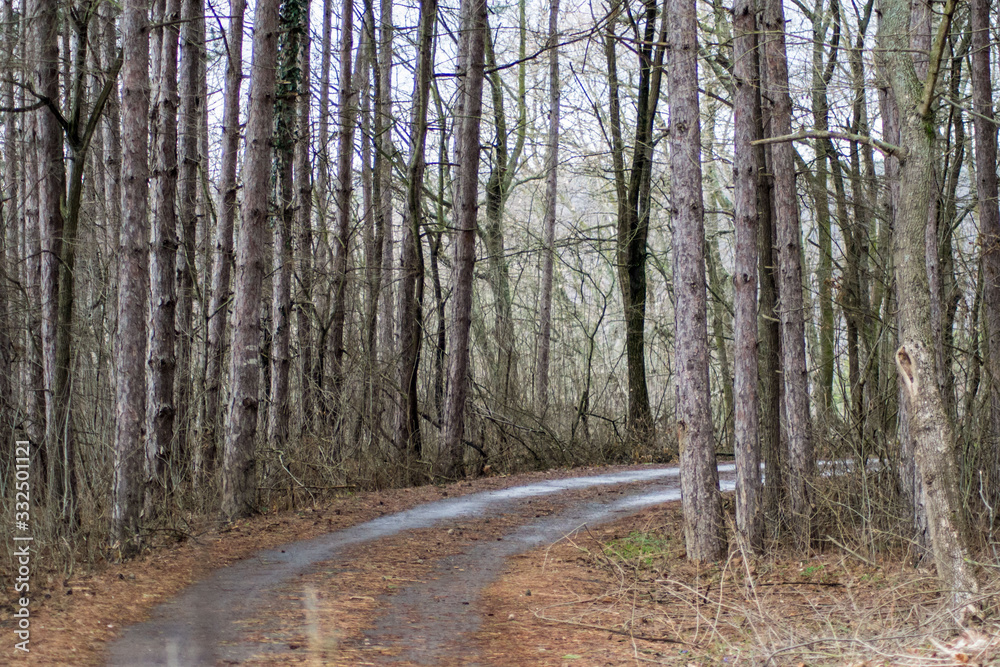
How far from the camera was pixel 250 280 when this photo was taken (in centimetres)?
1091

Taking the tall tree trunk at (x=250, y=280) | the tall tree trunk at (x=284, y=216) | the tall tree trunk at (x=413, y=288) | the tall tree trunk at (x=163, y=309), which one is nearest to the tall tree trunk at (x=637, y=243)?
the tall tree trunk at (x=413, y=288)

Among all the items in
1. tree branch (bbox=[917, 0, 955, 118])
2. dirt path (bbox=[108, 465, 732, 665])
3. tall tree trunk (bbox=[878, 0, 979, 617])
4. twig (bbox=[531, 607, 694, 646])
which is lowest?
twig (bbox=[531, 607, 694, 646])

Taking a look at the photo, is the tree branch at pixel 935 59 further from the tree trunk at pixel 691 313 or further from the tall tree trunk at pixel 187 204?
the tall tree trunk at pixel 187 204

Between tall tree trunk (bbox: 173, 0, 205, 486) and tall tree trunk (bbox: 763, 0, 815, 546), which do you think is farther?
tall tree trunk (bbox: 173, 0, 205, 486)

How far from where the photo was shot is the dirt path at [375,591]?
5910 millimetres

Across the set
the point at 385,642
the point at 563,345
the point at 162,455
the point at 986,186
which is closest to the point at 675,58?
the point at 986,186

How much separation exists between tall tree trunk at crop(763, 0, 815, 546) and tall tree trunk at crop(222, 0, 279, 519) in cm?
596

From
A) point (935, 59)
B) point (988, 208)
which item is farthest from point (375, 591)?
point (988, 208)

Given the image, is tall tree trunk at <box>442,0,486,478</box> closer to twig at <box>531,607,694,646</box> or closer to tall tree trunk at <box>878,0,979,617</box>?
twig at <box>531,607,694,646</box>

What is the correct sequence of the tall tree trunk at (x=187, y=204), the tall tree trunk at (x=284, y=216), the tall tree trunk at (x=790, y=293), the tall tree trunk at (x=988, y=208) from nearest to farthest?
the tall tree trunk at (x=790, y=293), the tall tree trunk at (x=988, y=208), the tall tree trunk at (x=187, y=204), the tall tree trunk at (x=284, y=216)

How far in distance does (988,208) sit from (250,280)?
904 centimetres

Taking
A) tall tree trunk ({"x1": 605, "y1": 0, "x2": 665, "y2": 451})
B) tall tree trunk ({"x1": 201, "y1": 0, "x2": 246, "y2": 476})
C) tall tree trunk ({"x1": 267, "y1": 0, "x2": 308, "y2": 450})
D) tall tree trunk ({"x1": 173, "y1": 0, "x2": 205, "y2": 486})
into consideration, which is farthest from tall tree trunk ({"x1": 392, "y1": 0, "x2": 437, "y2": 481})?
tall tree trunk ({"x1": 605, "y1": 0, "x2": 665, "y2": 451})

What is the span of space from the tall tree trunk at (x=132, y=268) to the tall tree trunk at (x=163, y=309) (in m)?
0.79

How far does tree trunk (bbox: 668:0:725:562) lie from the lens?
9109mm
